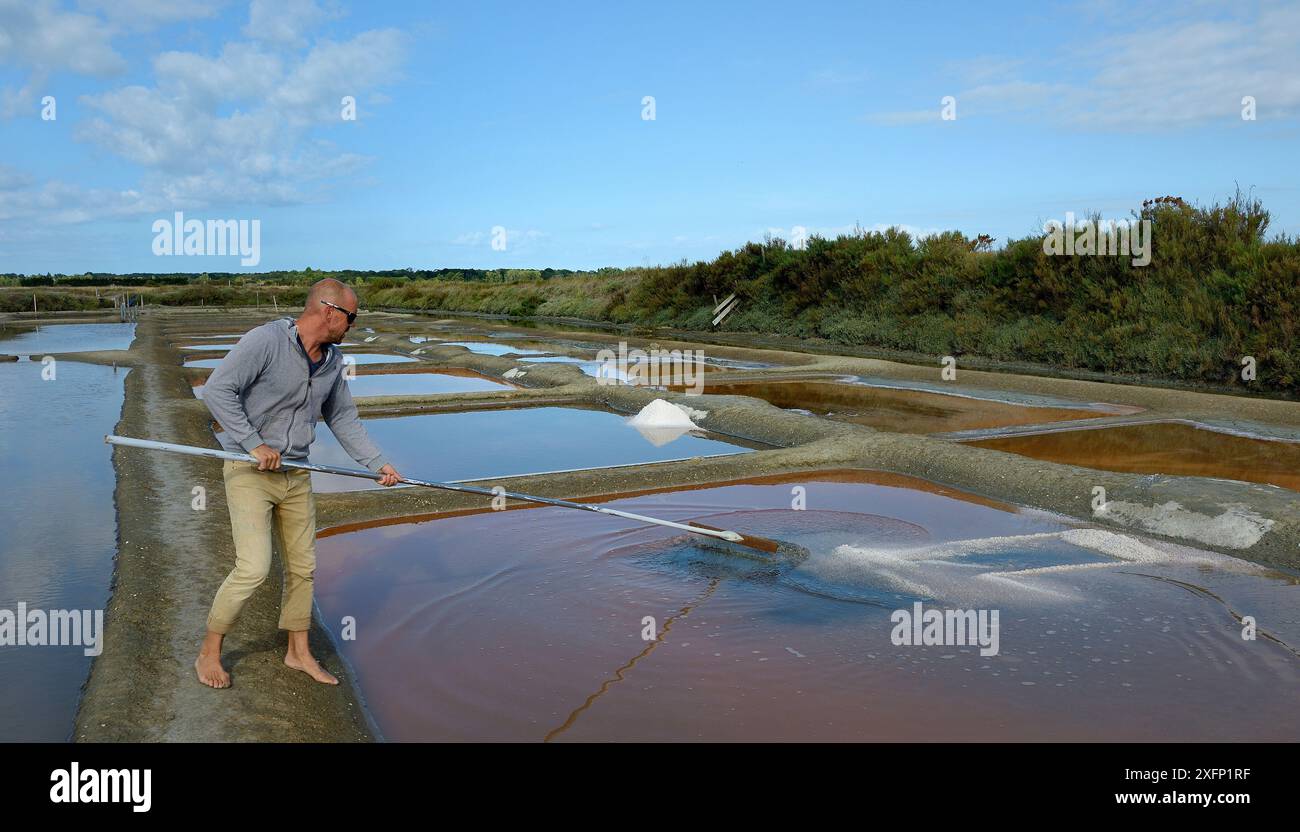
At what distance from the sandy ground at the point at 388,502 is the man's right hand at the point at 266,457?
77 centimetres

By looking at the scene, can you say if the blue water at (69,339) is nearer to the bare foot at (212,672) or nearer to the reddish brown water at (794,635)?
the reddish brown water at (794,635)

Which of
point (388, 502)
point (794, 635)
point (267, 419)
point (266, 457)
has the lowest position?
point (794, 635)

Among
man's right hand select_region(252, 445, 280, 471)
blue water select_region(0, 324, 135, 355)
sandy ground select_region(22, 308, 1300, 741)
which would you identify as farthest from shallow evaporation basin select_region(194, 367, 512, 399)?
man's right hand select_region(252, 445, 280, 471)

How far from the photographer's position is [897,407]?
11289mm

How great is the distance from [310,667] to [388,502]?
2.81 metres

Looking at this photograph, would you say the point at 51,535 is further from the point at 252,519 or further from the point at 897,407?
the point at 897,407

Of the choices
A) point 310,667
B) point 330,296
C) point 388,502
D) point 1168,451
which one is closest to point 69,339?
point 388,502

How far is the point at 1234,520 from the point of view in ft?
17.7

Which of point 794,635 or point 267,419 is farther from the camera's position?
point 794,635

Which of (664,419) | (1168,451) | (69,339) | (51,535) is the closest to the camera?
(51,535)
